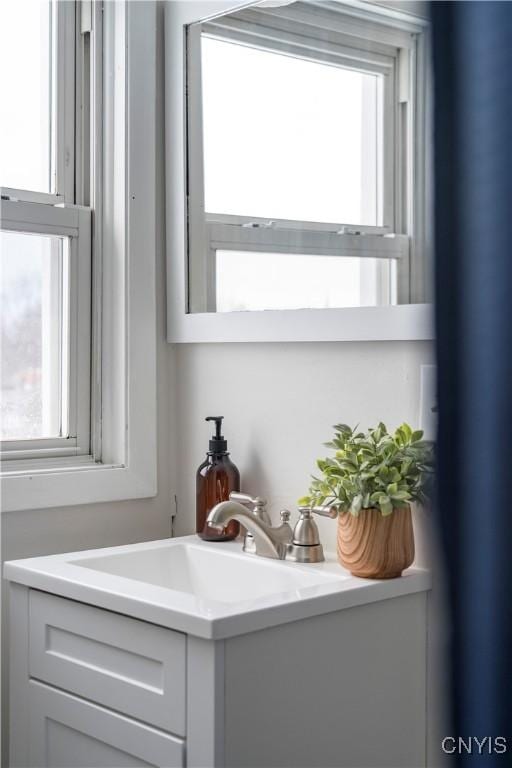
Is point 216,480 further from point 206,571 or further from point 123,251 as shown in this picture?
point 123,251

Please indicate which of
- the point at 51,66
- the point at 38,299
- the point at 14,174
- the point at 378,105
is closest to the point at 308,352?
the point at 378,105

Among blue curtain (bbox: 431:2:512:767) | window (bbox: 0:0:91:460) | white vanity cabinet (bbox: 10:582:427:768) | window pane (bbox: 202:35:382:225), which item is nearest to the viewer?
blue curtain (bbox: 431:2:512:767)

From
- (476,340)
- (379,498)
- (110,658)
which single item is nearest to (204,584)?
(110,658)

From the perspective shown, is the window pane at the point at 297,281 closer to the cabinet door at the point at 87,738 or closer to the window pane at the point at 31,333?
the window pane at the point at 31,333

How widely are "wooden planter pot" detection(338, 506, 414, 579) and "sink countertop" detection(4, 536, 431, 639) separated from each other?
0.02 m

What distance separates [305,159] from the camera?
1.54 metres

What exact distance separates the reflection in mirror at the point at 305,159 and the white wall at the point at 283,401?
0.09m

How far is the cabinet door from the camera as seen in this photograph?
1.18 m

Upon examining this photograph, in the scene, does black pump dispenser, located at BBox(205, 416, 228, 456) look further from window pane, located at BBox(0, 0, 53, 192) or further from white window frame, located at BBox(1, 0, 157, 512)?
window pane, located at BBox(0, 0, 53, 192)

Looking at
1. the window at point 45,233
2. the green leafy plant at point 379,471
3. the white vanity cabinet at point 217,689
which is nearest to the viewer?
the white vanity cabinet at point 217,689

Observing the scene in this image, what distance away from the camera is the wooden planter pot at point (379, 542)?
1.28 m

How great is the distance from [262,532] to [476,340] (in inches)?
44.4

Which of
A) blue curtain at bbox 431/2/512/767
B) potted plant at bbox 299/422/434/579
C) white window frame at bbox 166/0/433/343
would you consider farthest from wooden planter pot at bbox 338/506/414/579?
blue curtain at bbox 431/2/512/767

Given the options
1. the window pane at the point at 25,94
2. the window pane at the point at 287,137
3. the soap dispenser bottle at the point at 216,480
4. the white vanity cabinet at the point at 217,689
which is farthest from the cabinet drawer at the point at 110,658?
the window pane at the point at 25,94
